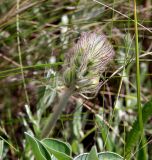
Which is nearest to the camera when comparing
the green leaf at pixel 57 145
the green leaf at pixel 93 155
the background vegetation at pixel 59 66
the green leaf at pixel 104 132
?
the green leaf at pixel 93 155

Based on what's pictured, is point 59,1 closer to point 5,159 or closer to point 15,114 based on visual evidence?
point 15,114

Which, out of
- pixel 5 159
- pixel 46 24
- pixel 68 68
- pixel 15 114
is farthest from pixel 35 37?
pixel 68 68

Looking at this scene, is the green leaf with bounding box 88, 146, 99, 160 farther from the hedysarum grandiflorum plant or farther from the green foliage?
the hedysarum grandiflorum plant

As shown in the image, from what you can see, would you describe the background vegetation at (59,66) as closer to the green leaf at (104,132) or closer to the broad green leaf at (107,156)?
the green leaf at (104,132)

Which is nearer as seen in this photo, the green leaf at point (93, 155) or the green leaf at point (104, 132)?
the green leaf at point (93, 155)

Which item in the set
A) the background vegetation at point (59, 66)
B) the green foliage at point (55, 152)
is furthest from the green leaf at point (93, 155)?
the background vegetation at point (59, 66)

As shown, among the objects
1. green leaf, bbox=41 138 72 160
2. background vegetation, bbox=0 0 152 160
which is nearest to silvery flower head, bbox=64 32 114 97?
green leaf, bbox=41 138 72 160

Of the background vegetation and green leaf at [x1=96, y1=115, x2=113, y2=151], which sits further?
the background vegetation
